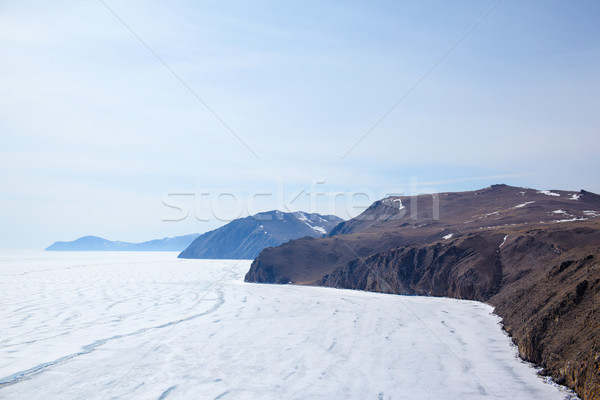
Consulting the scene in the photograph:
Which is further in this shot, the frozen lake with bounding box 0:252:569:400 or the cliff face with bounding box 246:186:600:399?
the cliff face with bounding box 246:186:600:399

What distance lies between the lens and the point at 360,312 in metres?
45.6

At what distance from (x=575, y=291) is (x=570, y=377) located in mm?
7217

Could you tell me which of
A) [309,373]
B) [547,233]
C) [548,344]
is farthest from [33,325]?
[547,233]

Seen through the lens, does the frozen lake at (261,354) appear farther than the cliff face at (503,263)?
No

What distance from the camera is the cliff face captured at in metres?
23.4

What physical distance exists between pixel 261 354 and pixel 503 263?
39788mm

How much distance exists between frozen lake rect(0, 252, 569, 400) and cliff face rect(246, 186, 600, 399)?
7.14 feet

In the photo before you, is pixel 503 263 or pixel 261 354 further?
pixel 503 263

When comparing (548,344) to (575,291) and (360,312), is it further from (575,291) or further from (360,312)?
(360,312)

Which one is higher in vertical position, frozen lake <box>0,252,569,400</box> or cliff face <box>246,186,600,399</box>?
cliff face <box>246,186,600,399</box>

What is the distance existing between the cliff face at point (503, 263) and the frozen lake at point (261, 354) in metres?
2.18

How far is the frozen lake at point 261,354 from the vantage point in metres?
21.5

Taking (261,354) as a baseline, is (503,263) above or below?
above

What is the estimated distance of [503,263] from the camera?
55.8 m
